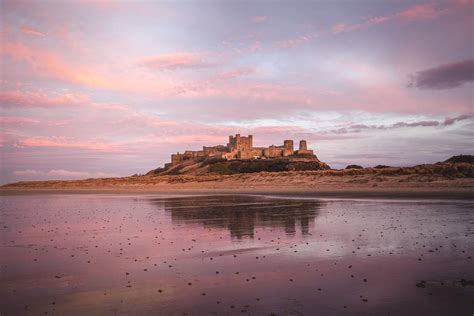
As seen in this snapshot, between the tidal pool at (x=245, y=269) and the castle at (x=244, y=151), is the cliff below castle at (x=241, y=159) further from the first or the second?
the tidal pool at (x=245, y=269)

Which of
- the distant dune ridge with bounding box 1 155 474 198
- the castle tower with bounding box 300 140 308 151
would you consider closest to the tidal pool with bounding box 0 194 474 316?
the distant dune ridge with bounding box 1 155 474 198

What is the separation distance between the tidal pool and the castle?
451 ft

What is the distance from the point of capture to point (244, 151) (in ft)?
513

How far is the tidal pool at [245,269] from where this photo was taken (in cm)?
720

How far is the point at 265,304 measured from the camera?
284 inches

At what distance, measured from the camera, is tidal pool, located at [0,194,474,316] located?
7199 millimetres

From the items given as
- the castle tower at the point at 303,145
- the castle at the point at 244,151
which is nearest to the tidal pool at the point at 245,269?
the castle at the point at 244,151

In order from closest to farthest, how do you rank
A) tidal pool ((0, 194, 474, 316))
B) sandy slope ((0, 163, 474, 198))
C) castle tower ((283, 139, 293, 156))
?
1. tidal pool ((0, 194, 474, 316))
2. sandy slope ((0, 163, 474, 198))
3. castle tower ((283, 139, 293, 156))

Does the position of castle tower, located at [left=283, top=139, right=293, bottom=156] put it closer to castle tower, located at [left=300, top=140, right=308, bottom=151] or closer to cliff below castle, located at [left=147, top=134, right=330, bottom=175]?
cliff below castle, located at [left=147, top=134, right=330, bottom=175]

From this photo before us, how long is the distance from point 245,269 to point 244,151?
147 metres

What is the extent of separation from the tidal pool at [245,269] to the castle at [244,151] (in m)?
137

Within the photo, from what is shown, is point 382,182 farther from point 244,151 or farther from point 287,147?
point 287,147

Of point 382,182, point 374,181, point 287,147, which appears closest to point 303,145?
point 287,147

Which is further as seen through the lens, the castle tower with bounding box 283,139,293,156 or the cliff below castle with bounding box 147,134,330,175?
the castle tower with bounding box 283,139,293,156
